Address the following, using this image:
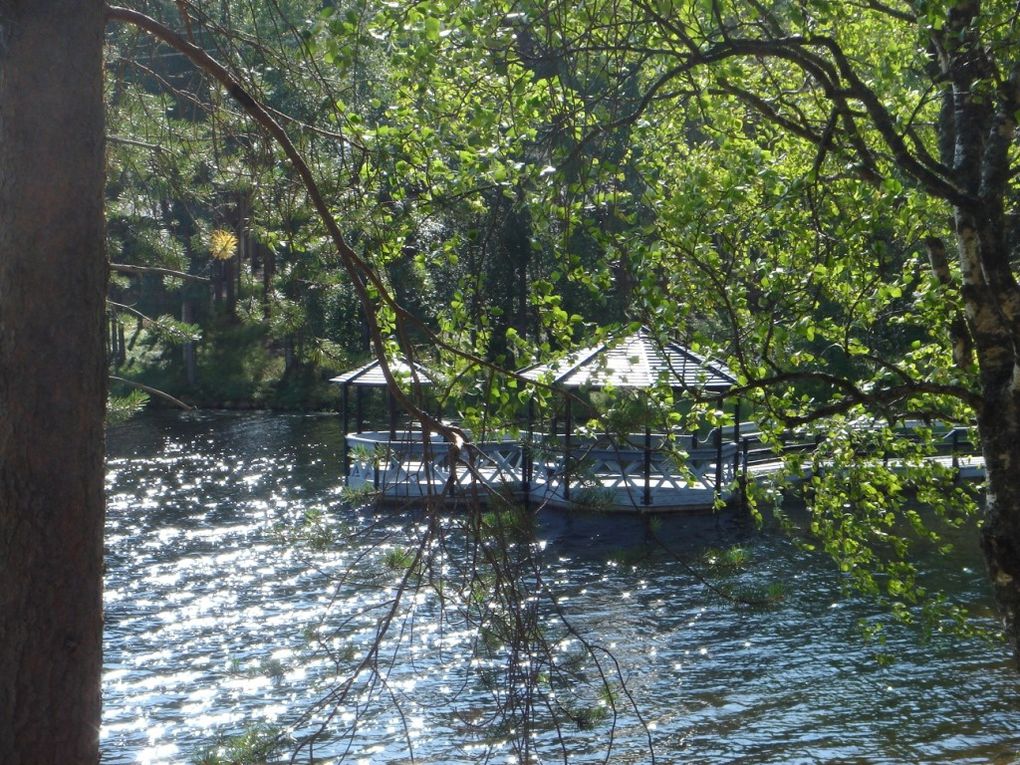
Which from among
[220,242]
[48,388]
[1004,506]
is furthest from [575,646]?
[48,388]

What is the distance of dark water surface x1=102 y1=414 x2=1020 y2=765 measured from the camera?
33.7 feet

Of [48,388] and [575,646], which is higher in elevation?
[48,388]

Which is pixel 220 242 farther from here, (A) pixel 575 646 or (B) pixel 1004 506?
(A) pixel 575 646

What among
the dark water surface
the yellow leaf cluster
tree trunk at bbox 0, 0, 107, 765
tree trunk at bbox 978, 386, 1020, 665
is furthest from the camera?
the dark water surface

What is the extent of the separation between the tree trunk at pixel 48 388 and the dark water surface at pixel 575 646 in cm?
121

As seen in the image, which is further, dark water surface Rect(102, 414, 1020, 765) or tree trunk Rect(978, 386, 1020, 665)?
dark water surface Rect(102, 414, 1020, 765)

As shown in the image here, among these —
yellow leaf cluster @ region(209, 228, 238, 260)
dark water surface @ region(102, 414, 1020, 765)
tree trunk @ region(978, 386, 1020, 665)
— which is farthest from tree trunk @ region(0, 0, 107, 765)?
tree trunk @ region(978, 386, 1020, 665)

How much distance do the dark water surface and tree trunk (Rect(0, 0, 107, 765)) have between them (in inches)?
47.8

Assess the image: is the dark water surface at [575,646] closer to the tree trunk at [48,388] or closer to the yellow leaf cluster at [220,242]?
the tree trunk at [48,388]

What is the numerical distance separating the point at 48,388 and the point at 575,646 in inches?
394

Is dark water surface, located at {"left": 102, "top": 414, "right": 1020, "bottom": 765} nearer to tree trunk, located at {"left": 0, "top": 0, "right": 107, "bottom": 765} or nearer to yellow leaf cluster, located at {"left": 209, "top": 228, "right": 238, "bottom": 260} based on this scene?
tree trunk, located at {"left": 0, "top": 0, "right": 107, "bottom": 765}

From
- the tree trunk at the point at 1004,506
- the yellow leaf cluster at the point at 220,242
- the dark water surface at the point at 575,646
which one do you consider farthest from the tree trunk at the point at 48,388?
the tree trunk at the point at 1004,506

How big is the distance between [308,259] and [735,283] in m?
2.62

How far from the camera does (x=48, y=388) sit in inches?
164
